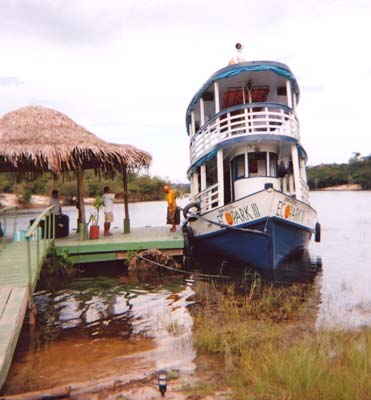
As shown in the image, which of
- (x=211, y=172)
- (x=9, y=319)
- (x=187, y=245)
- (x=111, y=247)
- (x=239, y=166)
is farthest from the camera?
(x=211, y=172)

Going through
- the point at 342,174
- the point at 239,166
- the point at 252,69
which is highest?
the point at 342,174

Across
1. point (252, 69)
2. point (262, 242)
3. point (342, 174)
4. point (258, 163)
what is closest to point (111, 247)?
point (262, 242)

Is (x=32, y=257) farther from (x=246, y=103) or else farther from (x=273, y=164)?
(x=246, y=103)

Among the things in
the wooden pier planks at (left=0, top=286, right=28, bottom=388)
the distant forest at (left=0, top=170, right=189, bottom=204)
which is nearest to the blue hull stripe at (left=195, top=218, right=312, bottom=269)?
the wooden pier planks at (left=0, top=286, right=28, bottom=388)

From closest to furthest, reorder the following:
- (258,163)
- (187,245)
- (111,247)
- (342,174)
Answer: (111,247)
(187,245)
(258,163)
(342,174)

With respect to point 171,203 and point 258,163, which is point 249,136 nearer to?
point 258,163

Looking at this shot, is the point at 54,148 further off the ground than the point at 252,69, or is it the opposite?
the point at 252,69

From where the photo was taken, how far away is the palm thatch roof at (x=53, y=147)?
432 inches

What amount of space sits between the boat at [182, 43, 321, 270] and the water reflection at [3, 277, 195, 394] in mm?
2112

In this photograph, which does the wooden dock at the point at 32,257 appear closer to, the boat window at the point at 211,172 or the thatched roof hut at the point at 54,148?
the thatched roof hut at the point at 54,148

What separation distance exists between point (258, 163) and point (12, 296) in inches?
303

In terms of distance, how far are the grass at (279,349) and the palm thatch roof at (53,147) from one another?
15.9 feet

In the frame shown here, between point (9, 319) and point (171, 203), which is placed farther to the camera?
point (171, 203)

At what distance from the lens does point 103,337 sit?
6.26 meters
